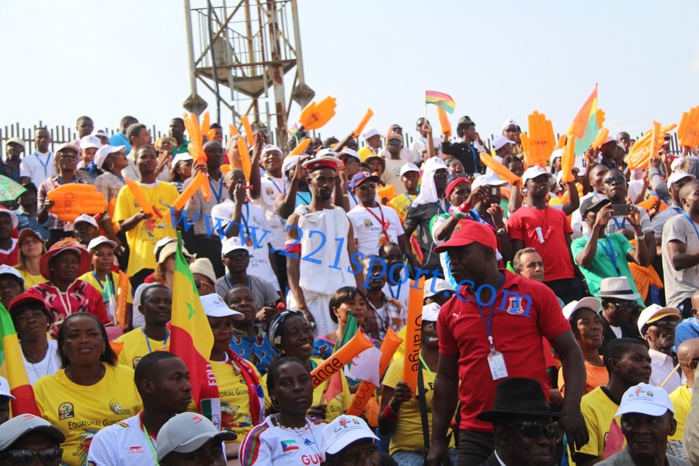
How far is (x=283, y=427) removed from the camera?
6039 millimetres

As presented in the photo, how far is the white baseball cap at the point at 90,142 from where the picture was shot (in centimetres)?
1259

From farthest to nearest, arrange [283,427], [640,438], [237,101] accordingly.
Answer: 1. [237,101]
2. [283,427]
3. [640,438]

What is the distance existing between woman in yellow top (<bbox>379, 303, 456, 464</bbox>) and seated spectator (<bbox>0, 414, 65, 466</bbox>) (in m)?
2.50

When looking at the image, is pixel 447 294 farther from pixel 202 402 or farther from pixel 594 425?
pixel 202 402

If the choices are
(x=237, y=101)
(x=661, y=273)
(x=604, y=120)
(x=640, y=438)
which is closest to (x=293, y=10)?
(x=237, y=101)

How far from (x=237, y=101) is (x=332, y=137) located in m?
5.18

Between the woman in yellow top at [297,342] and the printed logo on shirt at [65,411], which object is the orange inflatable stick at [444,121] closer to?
the woman in yellow top at [297,342]

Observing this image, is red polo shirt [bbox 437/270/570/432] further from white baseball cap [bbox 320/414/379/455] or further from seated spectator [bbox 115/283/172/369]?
seated spectator [bbox 115/283/172/369]

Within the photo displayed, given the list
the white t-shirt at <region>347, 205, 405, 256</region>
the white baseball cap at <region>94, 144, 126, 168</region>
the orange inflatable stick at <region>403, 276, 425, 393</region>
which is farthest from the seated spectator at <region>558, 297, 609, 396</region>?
the white baseball cap at <region>94, 144, 126, 168</region>

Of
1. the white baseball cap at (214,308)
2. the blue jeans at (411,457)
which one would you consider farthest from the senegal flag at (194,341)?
the blue jeans at (411,457)

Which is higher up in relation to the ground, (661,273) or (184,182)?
(184,182)

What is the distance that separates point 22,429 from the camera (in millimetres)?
5027

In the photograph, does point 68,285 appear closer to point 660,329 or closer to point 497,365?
point 497,365

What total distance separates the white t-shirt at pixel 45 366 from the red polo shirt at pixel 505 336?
283 cm
